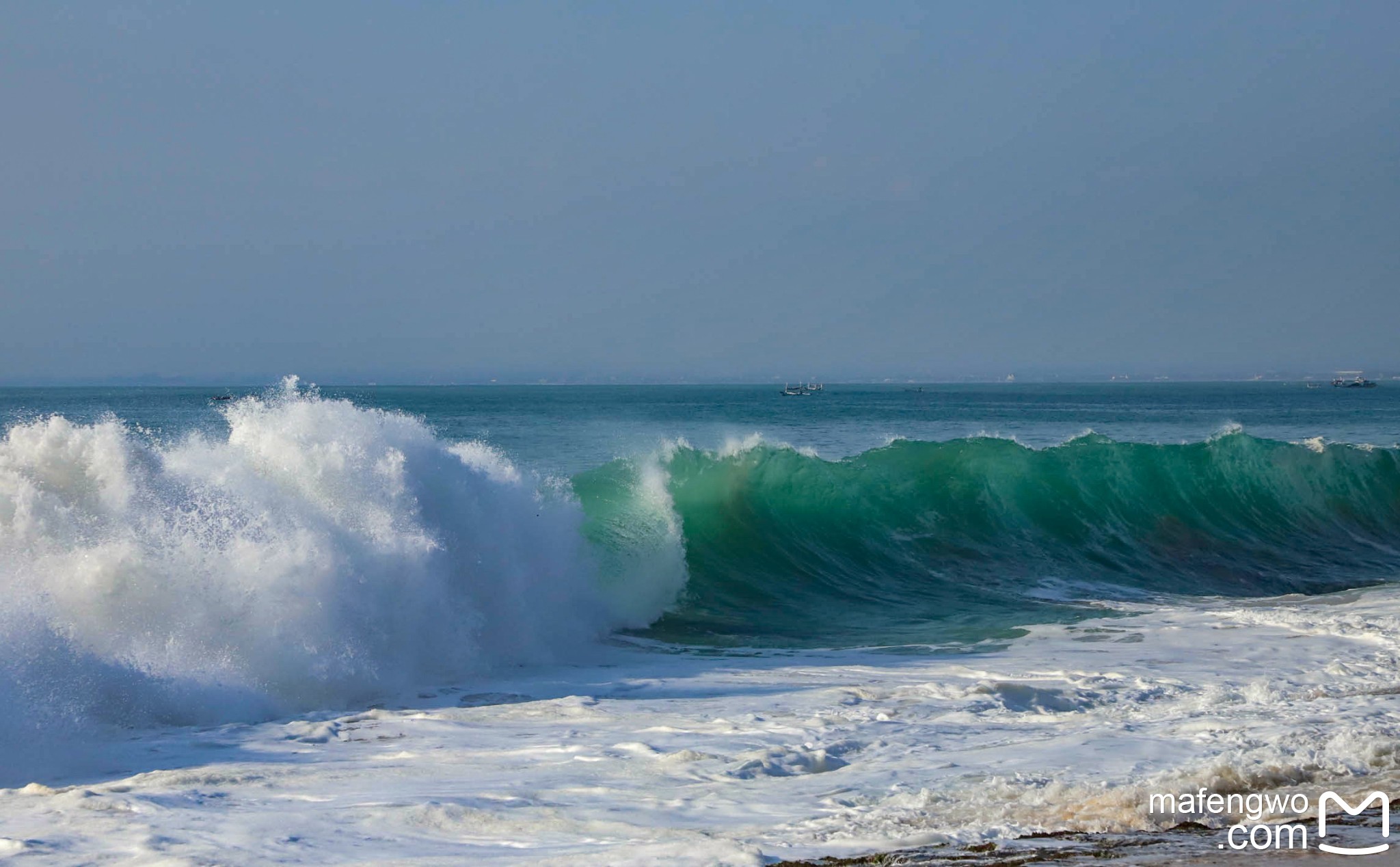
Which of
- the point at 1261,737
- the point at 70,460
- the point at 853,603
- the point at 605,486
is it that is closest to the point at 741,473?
the point at 605,486

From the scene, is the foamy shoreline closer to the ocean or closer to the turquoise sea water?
the ocean

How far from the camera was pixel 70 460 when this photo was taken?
29.8 feet

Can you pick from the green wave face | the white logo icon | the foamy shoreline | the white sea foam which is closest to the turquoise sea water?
the green wave face

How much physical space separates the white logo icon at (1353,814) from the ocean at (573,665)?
19cm

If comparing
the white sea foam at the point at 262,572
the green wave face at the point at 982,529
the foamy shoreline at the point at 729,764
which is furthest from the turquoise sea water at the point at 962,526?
the foamy shoreline at the point at 729,764

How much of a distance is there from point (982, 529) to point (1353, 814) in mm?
13511

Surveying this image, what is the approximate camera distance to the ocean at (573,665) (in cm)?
547

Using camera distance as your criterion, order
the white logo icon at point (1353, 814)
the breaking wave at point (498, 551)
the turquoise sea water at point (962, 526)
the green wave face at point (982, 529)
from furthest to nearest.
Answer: the green wave face at point (982, 529) < the turquoise sea water at point (962, 526) < the breaking wave at point (498, 551) < the white logo icon at point (1353, 814)

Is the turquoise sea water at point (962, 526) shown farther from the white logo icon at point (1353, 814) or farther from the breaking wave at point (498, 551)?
the white logo icon at point (1353, 814)

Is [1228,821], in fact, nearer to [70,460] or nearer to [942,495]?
[70,460]

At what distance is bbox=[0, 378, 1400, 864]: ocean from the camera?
17.9 ft

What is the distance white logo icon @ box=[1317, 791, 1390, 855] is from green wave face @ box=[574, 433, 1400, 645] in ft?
19.3

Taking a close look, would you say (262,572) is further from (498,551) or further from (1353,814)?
(1353,814)

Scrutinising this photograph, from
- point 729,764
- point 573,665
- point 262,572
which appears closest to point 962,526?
point 573,665
